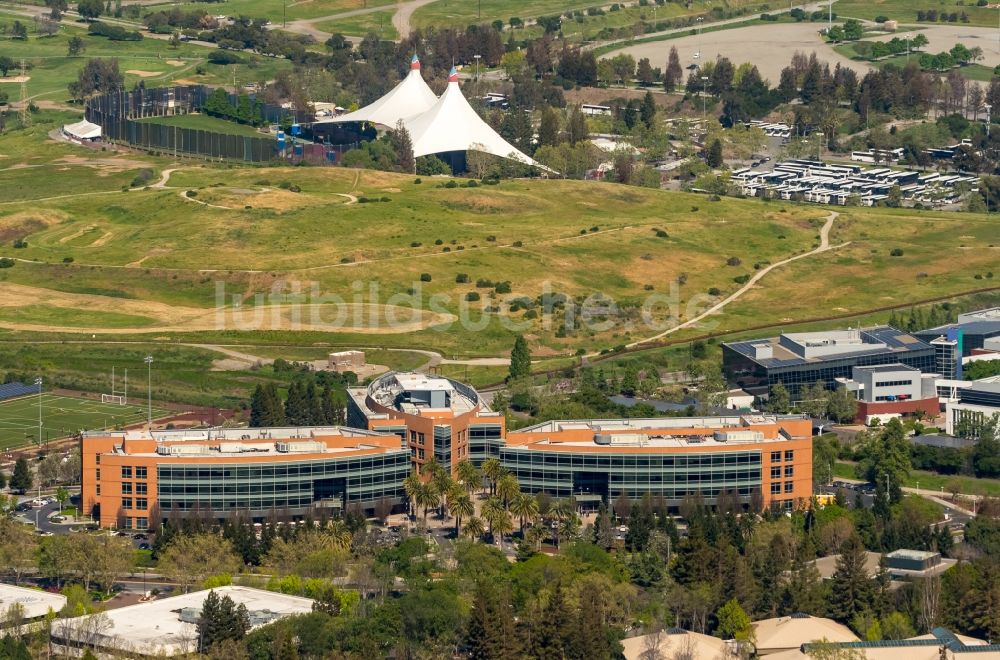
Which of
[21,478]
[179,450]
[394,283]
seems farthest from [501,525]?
[394,283]

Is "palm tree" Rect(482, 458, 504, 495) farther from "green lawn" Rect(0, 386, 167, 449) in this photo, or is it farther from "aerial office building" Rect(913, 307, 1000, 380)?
"aerial office building" Rect(913, 307, 1000, 380)

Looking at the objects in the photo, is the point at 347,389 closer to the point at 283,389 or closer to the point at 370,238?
the point at 283,389

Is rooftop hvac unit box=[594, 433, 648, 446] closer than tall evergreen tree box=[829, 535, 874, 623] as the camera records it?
No

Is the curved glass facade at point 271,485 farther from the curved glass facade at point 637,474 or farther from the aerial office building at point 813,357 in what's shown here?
the aerial office building at point 813,357

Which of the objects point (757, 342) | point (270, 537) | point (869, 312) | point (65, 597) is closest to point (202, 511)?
point (270, 537)

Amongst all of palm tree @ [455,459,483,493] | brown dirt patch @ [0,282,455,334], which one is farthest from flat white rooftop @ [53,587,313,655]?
brown dirt patch @ [0,282,455,334]

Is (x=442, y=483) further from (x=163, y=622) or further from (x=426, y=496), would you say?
(x=163, y=622)

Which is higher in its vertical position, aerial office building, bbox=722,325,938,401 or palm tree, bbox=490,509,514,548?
aerial office building, bbox=722,325,938,401
